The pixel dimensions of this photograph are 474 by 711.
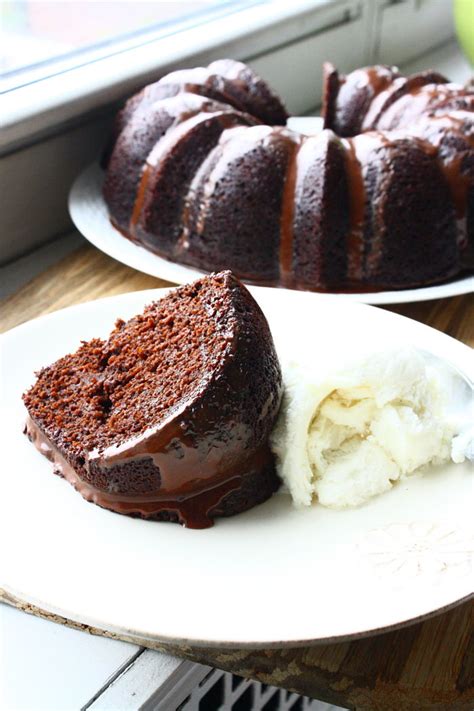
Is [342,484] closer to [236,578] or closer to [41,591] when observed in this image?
[236,578]

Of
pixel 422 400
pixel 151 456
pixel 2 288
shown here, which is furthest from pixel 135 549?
pixel 2 288

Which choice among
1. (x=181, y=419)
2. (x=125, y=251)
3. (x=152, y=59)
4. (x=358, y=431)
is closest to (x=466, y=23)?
(x=152, y=59)

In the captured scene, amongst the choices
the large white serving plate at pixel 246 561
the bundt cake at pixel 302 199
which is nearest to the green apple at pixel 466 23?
the bundt cake at pixel 302 199

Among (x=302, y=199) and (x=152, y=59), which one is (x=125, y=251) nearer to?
(x=302, y=199)

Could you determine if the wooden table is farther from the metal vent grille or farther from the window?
the window

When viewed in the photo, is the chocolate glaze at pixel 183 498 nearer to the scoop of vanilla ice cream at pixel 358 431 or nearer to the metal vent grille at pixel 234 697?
the scoop of vanilla ice cream at pixel 358 431
